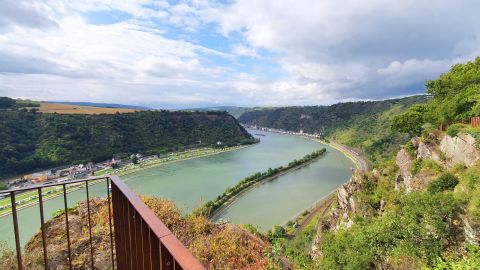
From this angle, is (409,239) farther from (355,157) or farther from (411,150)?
(355,157)

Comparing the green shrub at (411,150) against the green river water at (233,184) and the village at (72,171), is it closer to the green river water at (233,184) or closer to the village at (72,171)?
the green river water at (233,184)

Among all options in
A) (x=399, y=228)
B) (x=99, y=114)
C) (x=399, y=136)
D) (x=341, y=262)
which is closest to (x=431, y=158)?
(x=399, y=228)

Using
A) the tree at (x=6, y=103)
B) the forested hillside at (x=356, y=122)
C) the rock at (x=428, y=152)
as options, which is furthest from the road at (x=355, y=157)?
the tree at (x=6, y=103)

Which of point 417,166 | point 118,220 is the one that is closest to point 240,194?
point 417,166

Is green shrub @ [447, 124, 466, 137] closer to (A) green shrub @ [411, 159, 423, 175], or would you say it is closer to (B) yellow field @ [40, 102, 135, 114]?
(A) green shrub @ [411, 159, 423, 175]

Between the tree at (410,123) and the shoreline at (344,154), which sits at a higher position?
the tree at (410,123)

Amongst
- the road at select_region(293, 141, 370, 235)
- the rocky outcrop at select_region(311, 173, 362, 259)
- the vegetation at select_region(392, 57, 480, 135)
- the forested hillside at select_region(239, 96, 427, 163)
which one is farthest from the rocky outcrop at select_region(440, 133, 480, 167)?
the forested hillside at select_region(239, 96, 427, 163)
